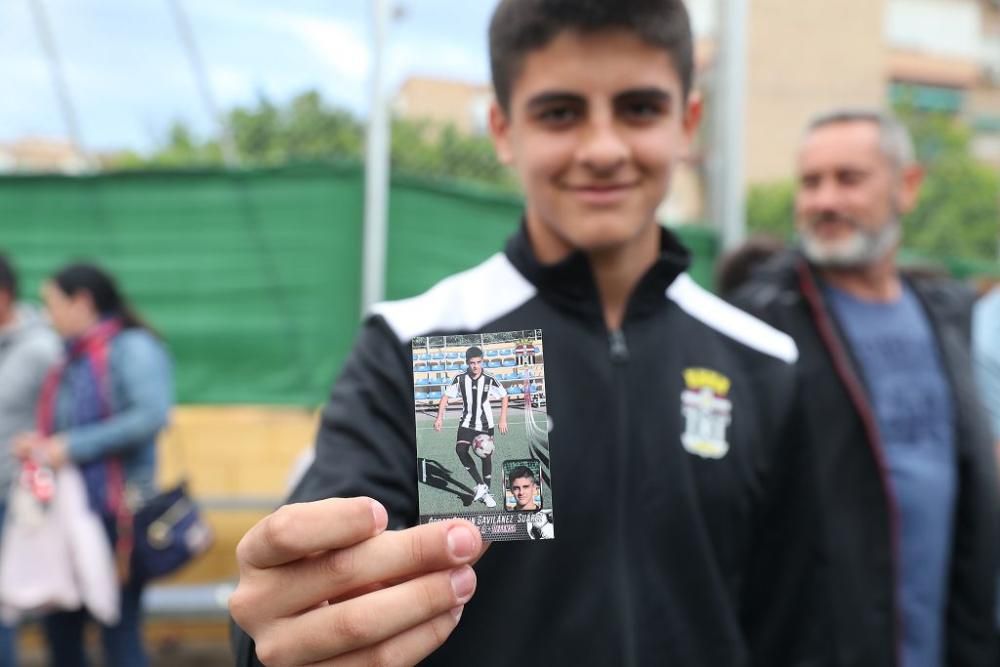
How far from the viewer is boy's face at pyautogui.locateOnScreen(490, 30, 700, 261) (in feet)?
4.36

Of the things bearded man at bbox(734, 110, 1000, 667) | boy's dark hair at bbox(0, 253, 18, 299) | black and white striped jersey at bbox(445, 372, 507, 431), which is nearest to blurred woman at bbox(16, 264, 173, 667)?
boy's dark hair at bbox(0, 253, 18, 299)

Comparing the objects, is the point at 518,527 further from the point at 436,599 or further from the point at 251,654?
the point at 251,654

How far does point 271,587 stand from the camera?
84cm

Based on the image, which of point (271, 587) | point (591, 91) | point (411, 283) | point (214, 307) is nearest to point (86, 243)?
point (214, 307)

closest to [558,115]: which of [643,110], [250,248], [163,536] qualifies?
[643,110]

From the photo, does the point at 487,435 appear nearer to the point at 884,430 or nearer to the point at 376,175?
the point at 884,430

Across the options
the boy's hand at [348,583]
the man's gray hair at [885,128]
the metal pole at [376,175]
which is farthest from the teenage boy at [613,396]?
the metal pole at [376,175]

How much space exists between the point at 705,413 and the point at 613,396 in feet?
0.55

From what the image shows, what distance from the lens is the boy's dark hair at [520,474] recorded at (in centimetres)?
83

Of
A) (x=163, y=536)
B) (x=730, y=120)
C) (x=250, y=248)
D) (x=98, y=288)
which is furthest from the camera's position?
(x=730, y=120)

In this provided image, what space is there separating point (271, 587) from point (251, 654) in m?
0.17

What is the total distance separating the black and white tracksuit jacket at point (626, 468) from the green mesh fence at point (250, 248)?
3011 mm

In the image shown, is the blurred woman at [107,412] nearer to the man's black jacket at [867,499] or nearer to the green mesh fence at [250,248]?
the green mesh fence at [250,248]

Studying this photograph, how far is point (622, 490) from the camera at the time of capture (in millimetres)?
1302
